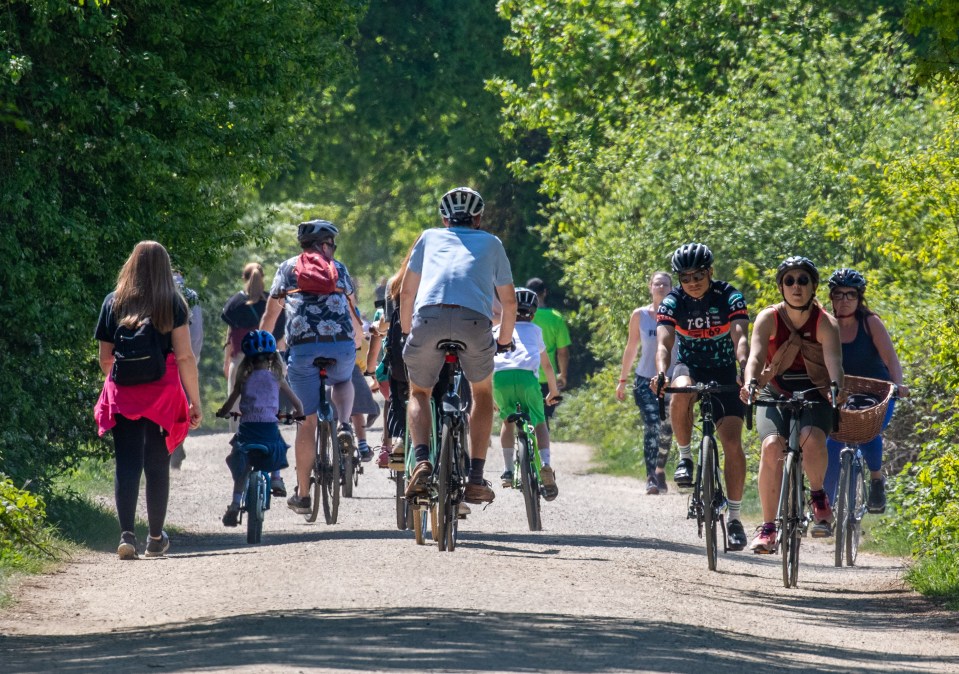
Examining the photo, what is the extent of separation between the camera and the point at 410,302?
421 inches

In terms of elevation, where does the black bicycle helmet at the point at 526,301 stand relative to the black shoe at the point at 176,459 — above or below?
above

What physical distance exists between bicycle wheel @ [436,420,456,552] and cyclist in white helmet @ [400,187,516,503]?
0.10 m

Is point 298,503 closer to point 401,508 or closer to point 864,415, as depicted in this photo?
point 401,508

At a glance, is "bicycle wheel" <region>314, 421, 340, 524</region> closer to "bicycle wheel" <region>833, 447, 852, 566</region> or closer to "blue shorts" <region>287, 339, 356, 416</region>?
"blue shorts" <region>287, 339, 356, 416</region>

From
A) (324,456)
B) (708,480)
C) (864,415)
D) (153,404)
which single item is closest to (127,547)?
(153,404)

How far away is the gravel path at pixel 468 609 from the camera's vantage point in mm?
7430

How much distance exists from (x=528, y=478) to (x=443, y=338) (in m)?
3.17

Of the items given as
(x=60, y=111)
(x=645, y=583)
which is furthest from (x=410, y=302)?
(x=60, y=111)

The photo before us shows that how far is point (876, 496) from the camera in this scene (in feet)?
42.2

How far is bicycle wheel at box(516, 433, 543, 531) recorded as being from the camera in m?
13.3

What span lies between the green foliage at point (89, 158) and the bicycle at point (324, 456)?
66.6 inches

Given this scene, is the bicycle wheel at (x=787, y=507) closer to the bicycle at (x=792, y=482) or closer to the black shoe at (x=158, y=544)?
the bicycle at (x=792, y=482)

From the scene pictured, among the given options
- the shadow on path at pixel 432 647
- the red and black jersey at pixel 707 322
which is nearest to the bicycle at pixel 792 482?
the red and black jersey at pixel 707 322

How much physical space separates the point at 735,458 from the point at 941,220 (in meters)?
3.67
